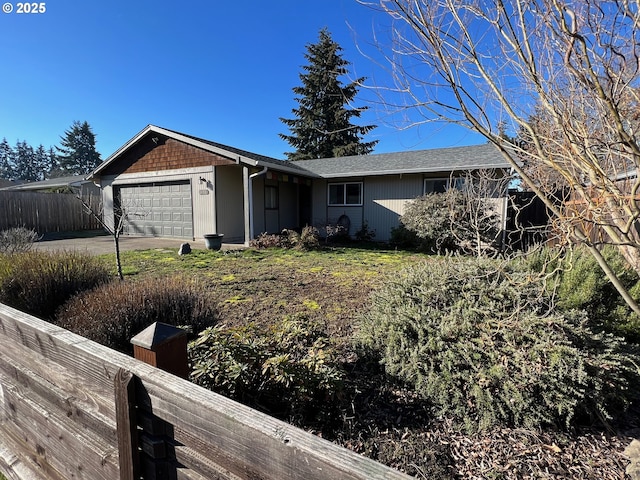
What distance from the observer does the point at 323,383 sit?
6.87 feet

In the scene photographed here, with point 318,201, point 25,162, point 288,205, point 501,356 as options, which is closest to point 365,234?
point 318,201

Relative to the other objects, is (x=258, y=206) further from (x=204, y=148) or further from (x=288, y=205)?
(x=204, y=148)

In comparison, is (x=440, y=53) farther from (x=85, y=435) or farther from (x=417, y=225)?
(x=417, y=225)

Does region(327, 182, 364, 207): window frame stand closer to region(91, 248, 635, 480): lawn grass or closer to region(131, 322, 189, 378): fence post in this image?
region(91, 248, 635, 480): lawn grass

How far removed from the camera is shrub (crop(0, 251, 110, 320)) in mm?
3379

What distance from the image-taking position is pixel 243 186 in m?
12.9

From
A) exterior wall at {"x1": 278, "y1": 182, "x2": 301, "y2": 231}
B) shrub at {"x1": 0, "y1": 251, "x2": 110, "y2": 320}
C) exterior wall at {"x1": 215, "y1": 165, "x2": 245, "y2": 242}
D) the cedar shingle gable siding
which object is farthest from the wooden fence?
shrub at {"x1": 0, "y1": 251, "x2": 110, "y2": 320}

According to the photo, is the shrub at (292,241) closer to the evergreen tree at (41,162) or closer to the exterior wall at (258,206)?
the exterior wall at (258,206)

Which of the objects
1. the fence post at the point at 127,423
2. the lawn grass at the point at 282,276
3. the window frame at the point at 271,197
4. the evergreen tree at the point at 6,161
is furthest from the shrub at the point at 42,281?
the evergreen tree at the point at 6,161

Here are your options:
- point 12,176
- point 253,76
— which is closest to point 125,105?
point 253,76

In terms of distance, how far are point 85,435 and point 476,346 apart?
2.27 m

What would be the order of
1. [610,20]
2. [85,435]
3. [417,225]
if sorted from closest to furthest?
[85,435] < [610,20] < [417,225]

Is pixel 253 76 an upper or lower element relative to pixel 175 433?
upper

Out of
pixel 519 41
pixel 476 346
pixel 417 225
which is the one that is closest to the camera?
pixel 519 41
